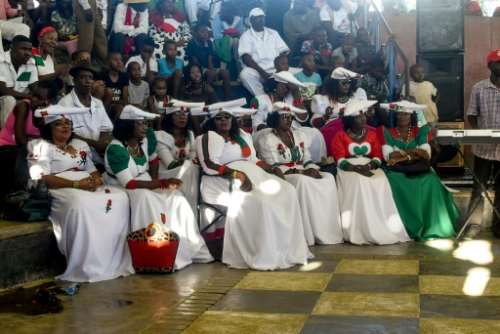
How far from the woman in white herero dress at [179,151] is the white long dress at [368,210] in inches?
62.0

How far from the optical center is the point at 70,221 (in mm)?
6266

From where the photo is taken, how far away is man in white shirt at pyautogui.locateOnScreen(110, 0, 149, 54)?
1013 centimetres

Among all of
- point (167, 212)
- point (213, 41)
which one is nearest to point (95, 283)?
point (167, 212)

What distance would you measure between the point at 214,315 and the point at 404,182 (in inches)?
144

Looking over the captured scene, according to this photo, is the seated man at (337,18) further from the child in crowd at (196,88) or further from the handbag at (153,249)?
the handbag at (153,249)

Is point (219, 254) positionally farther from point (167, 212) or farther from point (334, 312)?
point (334, 312)

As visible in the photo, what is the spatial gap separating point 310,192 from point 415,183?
1.12m

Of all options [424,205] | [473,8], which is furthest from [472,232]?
[473,8]

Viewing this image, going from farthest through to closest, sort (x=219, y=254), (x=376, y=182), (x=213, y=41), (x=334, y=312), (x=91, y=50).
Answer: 1. (x=213, y=41)
2. (x=91, y=50)
3. (x=376, y=182)
4. (x=219, y=254)
5. (x=334, y=312)

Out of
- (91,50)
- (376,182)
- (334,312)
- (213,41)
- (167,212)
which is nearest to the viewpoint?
(334,312)

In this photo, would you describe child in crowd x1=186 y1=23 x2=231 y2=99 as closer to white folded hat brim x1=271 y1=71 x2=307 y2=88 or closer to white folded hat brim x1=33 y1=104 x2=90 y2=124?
white folded hat brim x1=271 y1=71 x2=307 y2=88

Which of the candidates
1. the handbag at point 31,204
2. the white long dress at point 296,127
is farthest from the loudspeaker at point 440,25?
the handbag at point 31,204

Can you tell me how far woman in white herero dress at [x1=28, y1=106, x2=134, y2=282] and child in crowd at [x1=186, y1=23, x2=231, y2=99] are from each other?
3.74 meters

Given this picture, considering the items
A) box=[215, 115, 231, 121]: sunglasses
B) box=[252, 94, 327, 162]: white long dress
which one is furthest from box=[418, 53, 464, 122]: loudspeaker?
box=[215, 115, 231, 121]: sunglasses
